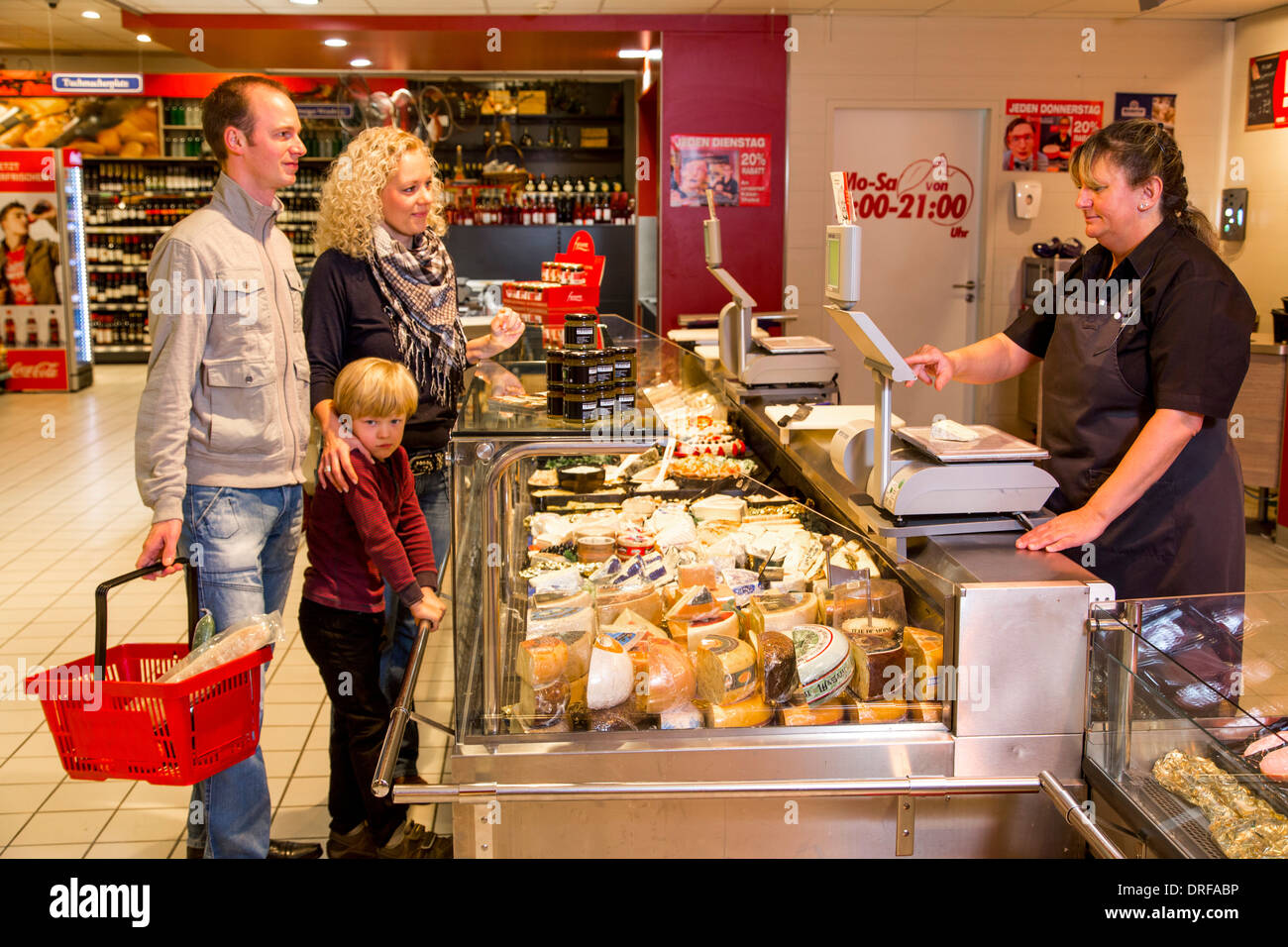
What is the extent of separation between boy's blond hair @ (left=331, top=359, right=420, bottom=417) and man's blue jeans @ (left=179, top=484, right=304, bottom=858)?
0.97 ft

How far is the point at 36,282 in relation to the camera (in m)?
11.5

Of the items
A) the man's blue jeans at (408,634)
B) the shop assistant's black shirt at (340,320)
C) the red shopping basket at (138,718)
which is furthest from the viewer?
the man's blue jeans at (408,634)

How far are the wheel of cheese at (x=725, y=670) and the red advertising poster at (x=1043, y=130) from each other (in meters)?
6.98

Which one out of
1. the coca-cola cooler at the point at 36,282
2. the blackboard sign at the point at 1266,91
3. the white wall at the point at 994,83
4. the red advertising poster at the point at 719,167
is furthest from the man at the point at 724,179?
the coca-cola cooler at the point at 36,282

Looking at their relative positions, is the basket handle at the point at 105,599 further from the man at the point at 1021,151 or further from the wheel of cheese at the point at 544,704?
the man at the point at 1021,151

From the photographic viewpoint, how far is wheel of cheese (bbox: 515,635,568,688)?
2.21 m

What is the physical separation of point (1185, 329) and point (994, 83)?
6.49 m

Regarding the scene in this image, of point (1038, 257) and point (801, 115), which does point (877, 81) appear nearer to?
point (801, 115)

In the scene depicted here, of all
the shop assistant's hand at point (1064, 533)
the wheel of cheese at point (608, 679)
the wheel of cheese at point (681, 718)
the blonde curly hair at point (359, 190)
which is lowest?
the wheel of cheese at point (681, 718)

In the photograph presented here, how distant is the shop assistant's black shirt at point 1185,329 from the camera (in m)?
2.32

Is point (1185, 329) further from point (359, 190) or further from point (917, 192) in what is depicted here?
point (917, 192)
